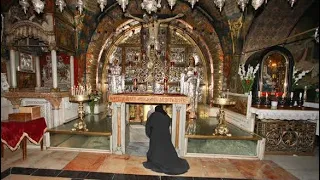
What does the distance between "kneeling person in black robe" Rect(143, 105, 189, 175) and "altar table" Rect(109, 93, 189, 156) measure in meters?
0.73

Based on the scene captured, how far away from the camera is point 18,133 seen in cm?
475

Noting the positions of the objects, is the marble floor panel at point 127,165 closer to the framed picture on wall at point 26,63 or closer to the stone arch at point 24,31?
the stone arch at point 24,31

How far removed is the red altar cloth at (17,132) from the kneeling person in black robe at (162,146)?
3472 mm

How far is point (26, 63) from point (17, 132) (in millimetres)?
5040

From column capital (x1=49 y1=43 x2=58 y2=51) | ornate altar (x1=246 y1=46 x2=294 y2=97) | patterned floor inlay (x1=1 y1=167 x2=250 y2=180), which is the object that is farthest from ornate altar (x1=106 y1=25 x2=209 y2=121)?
patterned floor inlay (x1=1 y1=167 x2=250 y2=180)

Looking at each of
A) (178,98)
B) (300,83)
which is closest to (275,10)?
(300,83)

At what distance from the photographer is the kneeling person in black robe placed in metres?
4.33

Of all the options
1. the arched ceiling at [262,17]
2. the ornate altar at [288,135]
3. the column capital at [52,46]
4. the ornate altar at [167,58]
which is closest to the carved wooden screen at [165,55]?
the ornate altar at [167,58]

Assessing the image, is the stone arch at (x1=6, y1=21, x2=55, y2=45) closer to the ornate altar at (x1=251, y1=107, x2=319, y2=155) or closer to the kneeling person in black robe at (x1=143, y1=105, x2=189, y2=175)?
the kneeling person in black robe at (x1=143, y1=105, x2=189, y2=175)

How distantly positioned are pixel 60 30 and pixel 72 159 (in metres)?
5.38

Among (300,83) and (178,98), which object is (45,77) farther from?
(300,83)

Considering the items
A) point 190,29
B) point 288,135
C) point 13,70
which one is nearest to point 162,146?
point 288,135

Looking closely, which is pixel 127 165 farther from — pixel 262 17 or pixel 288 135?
pixel 262 17

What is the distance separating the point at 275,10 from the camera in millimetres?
8039
